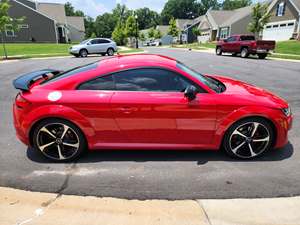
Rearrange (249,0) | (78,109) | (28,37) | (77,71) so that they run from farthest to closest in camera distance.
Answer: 1. (249,0)
2. (28,37)
3. (77,71)
4. (78,109)

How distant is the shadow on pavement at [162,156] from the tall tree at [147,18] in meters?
122

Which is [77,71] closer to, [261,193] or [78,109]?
[78,109]

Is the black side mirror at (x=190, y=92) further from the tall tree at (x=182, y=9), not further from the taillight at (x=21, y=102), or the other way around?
the tall tree at (x=182, y=9)

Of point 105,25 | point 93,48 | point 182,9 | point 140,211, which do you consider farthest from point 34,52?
point 182,9

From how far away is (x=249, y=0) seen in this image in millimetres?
100250

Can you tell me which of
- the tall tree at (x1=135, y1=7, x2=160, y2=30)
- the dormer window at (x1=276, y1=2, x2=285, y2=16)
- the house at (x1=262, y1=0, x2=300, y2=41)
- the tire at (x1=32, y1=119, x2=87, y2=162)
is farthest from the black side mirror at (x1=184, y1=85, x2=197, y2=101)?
the tall tree at (x1=135, y1=7, x2=160, y2=30)

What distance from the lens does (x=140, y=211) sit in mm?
2998

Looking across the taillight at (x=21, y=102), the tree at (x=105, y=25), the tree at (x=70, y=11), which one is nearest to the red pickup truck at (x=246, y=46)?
the taillight at (x=21, y=102)

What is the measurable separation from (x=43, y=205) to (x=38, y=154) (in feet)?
4.70

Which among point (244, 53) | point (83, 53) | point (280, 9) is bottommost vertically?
point (83, 53)

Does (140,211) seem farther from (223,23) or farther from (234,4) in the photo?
(234,4)

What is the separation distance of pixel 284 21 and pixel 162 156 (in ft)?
128

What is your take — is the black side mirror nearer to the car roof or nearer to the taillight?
the car roof

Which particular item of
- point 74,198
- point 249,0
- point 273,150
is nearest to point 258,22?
point 273,150
